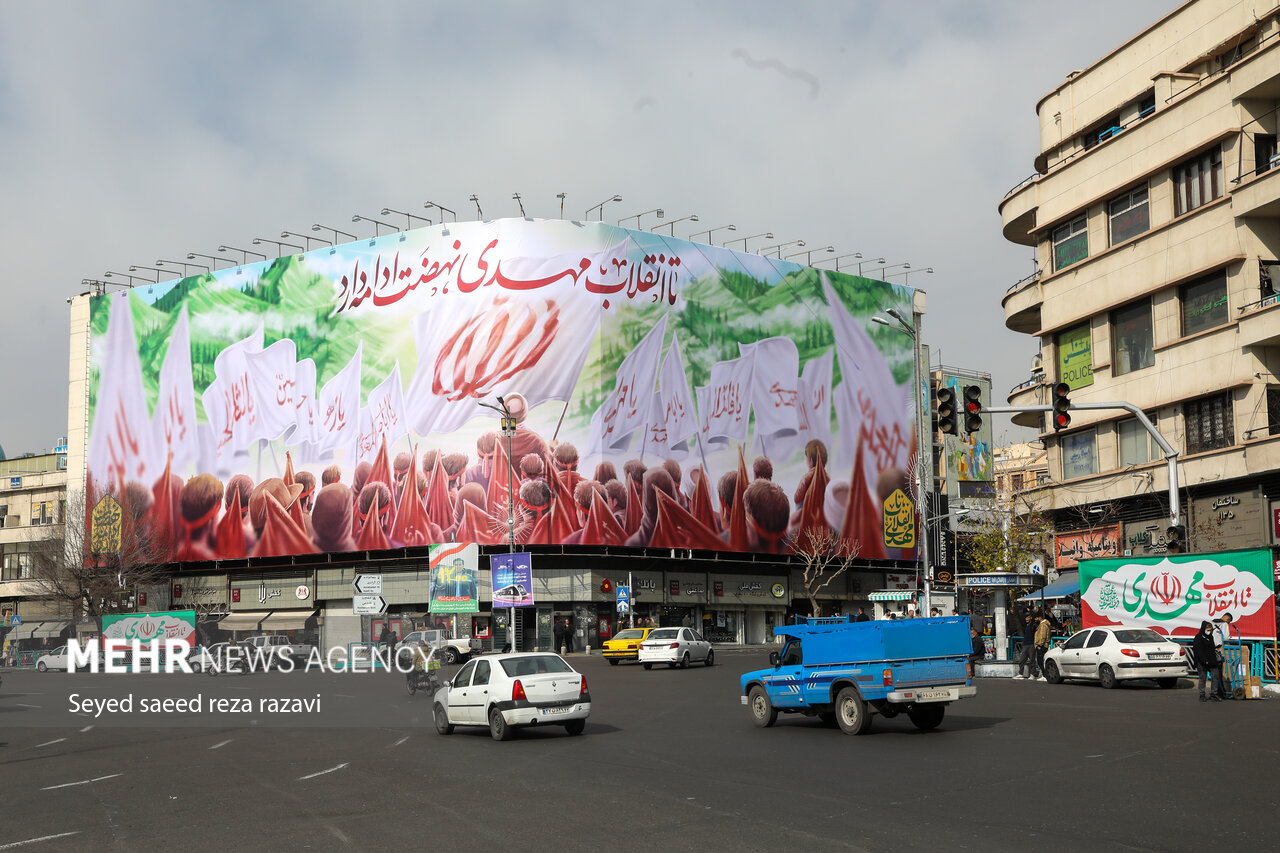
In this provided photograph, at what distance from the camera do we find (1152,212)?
129ft

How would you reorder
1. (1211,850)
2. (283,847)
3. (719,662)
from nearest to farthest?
(1211,850) → (283,847) → (719,662)

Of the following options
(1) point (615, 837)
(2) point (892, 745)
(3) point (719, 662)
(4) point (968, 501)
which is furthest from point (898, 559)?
(1) point (615, 837)

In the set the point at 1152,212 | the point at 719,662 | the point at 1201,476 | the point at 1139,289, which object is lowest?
the point at 719,662

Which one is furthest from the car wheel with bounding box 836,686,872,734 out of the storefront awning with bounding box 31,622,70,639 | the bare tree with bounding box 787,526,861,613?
the storefront awning with bounding box 31,622,70,639

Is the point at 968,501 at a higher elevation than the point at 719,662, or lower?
higher

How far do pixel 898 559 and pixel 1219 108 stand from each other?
57.0m

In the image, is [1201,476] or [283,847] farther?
[1201,476]

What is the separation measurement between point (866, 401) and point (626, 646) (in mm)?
43088

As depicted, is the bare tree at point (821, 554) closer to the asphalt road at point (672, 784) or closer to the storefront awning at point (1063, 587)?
the storefront awning at point (1063, 587)

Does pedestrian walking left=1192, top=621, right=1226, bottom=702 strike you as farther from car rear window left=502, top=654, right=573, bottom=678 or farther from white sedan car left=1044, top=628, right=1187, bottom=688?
car rear window left=502, top=654, right=573, bottom=678

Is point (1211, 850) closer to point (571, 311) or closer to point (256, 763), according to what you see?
point (256, 763)

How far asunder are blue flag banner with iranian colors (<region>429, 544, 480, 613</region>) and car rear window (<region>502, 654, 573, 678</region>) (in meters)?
36.3

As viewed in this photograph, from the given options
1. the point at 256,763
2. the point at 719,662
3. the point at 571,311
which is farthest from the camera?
the point at 571,311

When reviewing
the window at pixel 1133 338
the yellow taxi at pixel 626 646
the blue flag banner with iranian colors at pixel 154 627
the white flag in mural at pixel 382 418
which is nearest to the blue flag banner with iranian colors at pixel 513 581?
the yellow taxi at pixel 626 646
